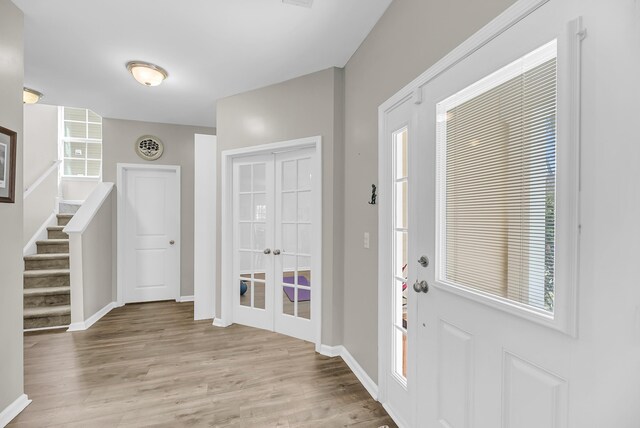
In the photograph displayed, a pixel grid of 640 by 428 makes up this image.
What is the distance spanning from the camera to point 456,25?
51.1 inches

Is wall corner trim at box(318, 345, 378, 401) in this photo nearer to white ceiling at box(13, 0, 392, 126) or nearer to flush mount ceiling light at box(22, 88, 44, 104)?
white ceiling at box(13, 0, 392, 126)

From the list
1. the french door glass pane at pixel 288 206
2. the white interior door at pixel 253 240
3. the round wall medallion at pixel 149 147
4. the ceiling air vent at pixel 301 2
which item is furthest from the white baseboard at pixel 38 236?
the ceiling air vent at pixel 301 2

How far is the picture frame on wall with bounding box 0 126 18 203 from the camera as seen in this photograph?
1.81 metres

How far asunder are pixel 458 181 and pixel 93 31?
2.81 m

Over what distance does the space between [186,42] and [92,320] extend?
3.35 m

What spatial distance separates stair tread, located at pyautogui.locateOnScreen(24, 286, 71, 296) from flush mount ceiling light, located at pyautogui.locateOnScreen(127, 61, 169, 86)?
2704 mm

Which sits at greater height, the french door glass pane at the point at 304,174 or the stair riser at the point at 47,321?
the french door glass pane at the point at 304,174

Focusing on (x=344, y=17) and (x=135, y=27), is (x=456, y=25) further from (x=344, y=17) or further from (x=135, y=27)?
(x=135, y=27)

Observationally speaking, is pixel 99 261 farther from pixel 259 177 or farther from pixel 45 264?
pixel 259 177

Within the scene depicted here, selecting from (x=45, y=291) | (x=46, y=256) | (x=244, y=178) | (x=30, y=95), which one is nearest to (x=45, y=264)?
(x=46, y=256)

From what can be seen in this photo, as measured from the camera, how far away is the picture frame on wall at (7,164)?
1809 millimetres

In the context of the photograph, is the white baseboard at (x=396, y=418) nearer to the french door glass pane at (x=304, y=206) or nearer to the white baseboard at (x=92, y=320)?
the french door glass pane at (x=304, y=206)

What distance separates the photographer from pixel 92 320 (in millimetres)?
3502

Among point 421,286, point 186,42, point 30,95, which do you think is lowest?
point 421,286
